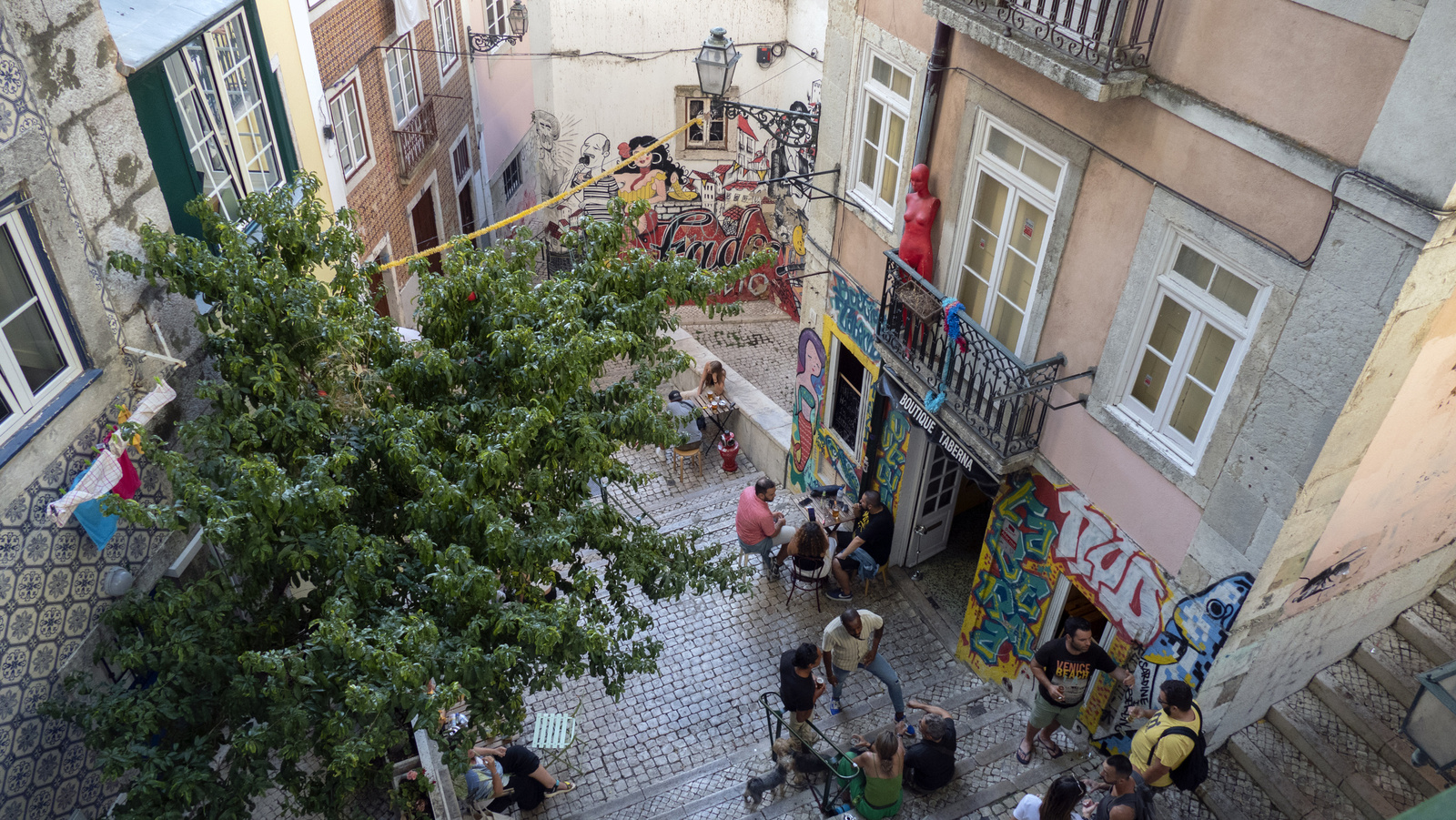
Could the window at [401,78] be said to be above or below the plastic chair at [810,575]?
above

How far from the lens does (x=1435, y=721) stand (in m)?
7.84

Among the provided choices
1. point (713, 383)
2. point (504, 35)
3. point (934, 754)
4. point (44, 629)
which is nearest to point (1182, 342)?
point (934, 754)

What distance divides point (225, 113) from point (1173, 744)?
31.8ft

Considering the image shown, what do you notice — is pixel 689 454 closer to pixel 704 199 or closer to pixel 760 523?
pixel 760 523

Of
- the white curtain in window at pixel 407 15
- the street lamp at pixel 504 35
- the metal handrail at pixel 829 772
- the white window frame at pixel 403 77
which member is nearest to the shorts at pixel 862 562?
the metal handrail at pixel 829 772

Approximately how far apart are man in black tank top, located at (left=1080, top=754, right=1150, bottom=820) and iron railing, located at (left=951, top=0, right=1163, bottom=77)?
16.8ft

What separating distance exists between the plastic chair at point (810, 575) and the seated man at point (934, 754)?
280 cm

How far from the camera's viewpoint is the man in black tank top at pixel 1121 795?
272 inches

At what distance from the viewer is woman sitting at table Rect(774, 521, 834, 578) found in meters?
10.9

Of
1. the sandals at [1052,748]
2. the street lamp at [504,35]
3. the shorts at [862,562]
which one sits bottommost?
the shorts at [862,562]

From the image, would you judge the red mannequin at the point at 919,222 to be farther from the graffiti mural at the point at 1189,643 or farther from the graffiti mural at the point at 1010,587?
the graffiti mural at the point at 1189,643

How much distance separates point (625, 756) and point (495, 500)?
417 centimetres

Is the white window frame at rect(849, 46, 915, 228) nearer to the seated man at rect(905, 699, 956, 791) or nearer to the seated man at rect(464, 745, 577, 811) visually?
the seated man at rect(905, 699, 956, 791)

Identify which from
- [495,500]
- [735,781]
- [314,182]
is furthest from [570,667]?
[314,182]
